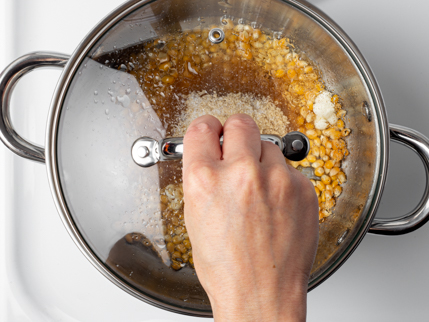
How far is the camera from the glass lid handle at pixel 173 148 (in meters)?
0.44

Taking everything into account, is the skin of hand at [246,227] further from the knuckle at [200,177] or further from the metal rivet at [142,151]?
the metal rivet at [142,151]

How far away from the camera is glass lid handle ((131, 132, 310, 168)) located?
444mm

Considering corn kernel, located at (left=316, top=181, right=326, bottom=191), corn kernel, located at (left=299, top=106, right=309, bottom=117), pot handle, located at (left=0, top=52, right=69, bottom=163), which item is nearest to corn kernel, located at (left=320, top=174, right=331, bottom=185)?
corn kernel, located at (left=316, top=181, right=326, bottom=191)

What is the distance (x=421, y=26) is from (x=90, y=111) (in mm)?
728

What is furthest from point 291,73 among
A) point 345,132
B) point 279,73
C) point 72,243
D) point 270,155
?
point 72,243

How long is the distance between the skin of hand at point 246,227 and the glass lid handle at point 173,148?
0.05 metres

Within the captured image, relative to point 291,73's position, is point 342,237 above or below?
below

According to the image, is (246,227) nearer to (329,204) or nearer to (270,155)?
(270,155)

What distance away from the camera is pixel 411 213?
55 cm

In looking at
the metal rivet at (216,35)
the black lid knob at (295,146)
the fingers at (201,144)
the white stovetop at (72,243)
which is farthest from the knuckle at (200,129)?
the white stovetop at (72,243)

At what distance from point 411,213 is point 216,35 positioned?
0.43 m

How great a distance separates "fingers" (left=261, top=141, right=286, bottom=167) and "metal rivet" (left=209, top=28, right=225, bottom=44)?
0.24 meters

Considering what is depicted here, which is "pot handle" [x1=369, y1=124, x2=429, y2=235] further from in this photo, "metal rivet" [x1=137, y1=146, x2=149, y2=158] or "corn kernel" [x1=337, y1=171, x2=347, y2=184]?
"metal rivet" [x1=137, y1=146, x2=149, y2=158]

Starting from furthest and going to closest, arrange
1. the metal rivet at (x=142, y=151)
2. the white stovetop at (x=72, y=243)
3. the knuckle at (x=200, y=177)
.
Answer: the white stovetop at (x=72, y=243)
the metal rivet at (x=142, y=151)
the knuckle at (x=200, y=177)
